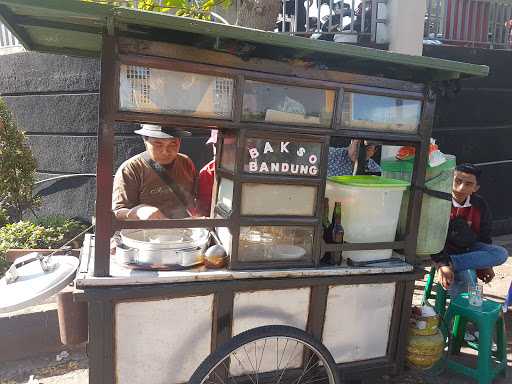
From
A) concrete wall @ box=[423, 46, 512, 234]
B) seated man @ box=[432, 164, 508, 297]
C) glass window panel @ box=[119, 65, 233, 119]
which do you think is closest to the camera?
glass window panel @ box=[119, 65, 233, 119]

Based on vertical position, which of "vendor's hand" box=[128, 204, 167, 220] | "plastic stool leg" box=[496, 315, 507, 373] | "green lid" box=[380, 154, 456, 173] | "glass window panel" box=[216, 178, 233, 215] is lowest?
"plastic stool leg" box=[496, 315, 507, 373]

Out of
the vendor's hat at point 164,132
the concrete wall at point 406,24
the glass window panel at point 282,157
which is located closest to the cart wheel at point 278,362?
the glass window panel at point 282,157

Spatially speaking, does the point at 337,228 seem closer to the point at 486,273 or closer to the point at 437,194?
the point at 437,194

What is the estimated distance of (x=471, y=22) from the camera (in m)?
6.25

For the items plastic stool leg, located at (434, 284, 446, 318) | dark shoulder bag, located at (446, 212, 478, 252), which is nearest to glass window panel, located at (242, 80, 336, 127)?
dark shoulder bag, located at (446, 212, 478, 252)

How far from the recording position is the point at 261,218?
2188mm

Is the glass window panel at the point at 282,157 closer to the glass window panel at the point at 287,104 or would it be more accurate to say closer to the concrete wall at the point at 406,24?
the glass window panel at the point at 287,104

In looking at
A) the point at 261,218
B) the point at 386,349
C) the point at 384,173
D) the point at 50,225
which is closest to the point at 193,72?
the point at 261,218

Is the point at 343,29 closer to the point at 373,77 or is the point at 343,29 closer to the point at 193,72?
the point at 373,77

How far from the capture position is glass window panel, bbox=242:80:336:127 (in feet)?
6.88

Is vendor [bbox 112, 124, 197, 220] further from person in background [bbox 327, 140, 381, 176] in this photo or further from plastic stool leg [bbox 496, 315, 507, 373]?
plastic stool leg [bbox 496, 315, 507, 373]

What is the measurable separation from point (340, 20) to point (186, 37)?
385 cm

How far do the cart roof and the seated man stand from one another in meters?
1.09

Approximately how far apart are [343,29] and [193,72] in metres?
3.84
